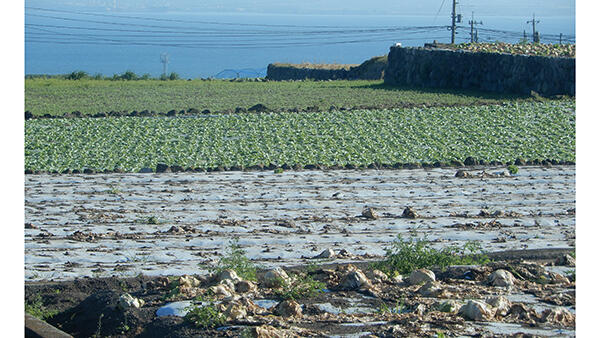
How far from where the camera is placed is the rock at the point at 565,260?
6.35 meters

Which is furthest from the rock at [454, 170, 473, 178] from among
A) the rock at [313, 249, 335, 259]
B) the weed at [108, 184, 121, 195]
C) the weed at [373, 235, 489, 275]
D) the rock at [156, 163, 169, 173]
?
the weed at [108, 184, 121, 195]

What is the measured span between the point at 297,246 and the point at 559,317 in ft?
9.90

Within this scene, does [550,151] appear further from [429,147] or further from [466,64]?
[466,64]

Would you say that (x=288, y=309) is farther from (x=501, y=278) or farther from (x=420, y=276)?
(x=501, y=278)

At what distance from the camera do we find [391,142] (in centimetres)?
1400

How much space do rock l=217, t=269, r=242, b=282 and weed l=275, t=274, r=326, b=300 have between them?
0.39m

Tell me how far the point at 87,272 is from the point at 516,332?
3726 millimetres

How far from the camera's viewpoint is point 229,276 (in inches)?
223

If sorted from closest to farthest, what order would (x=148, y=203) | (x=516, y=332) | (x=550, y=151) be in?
(x=516, y=332) → (x=148, y=203) → (x=550, y=151)

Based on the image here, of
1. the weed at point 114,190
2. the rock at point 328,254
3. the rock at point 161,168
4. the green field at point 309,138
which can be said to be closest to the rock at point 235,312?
the rock at point 328,254

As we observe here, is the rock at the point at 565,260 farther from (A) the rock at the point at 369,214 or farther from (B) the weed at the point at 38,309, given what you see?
(B) the weed at the point at 38,309

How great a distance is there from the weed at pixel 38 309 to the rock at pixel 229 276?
48.5 inches

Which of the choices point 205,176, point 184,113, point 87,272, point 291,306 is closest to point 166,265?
point 87,272

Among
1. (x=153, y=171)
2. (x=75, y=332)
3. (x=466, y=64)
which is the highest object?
(x=466, y=64)
